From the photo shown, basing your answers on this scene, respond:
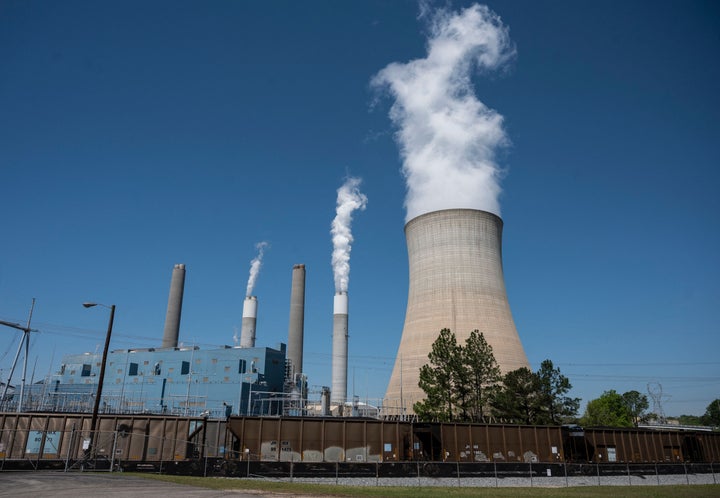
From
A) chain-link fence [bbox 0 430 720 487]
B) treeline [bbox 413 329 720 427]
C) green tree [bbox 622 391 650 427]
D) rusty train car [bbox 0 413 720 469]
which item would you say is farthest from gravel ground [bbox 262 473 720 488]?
green tree [bbox 622 391 650 427]

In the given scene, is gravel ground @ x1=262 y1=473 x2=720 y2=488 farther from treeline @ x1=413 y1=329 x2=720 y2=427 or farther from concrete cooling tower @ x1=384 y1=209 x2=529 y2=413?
concrete cooling tower @ x1=384 y1=209 x2=529 y2=413

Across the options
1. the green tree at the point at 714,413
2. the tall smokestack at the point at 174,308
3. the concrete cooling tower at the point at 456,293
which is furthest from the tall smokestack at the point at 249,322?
the green tree at the point at 714,413

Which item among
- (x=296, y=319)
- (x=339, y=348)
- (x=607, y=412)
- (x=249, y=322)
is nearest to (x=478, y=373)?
(x=339, y=348)

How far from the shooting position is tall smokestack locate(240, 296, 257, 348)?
55.8 meters

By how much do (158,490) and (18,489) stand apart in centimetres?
280

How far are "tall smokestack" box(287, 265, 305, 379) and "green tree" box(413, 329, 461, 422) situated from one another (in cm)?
2492

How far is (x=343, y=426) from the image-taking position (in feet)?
66.9

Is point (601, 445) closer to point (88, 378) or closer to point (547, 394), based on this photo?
point (547, 394)

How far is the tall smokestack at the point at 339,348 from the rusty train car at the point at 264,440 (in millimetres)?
28948

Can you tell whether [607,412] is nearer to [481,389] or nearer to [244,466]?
[481,389]

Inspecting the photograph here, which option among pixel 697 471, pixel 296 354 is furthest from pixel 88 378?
pixel 697 471

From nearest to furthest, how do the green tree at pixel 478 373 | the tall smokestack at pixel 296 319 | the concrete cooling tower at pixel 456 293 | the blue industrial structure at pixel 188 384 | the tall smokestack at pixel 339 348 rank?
the green tree at pixel 478 373, the concrete cooling tower at pixel 456 293, the blue industrial structure at pixel 188 384, the tall smokestack at pixel 339 348, the tall smokestack at pixel 296 319

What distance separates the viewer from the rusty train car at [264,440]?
60.2ft

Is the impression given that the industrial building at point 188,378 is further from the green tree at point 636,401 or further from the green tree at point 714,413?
the green tree at point 714,413
